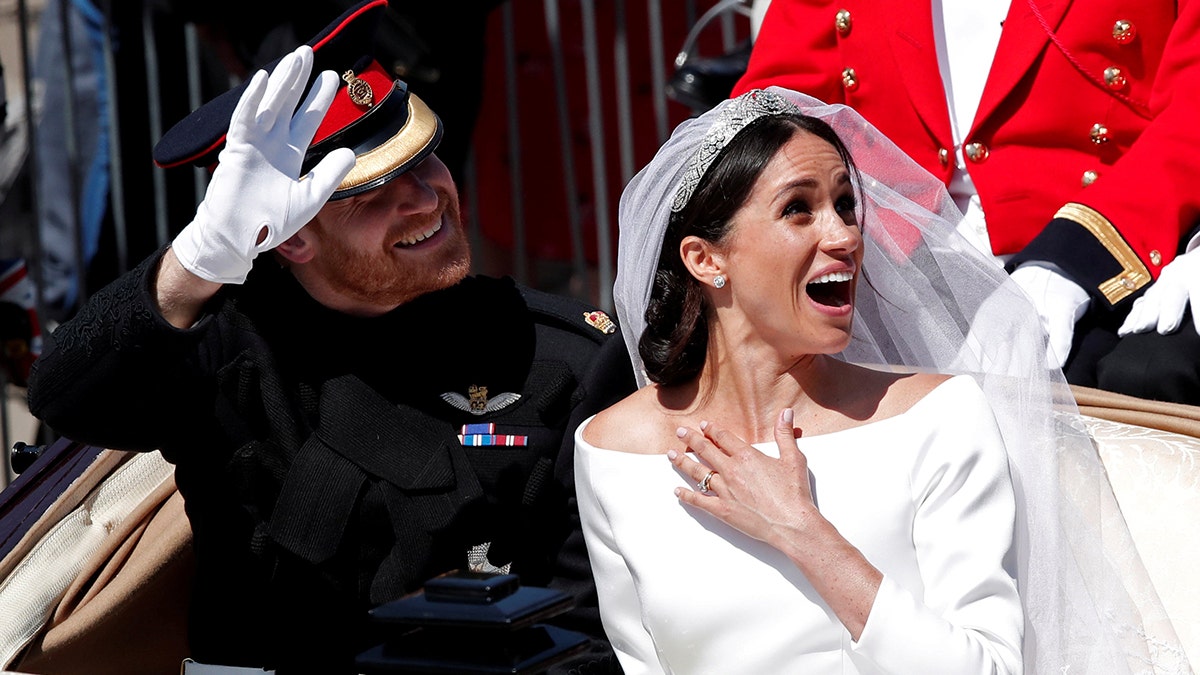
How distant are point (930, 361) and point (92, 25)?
134 inches

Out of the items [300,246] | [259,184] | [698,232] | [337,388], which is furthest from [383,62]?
[698,232]

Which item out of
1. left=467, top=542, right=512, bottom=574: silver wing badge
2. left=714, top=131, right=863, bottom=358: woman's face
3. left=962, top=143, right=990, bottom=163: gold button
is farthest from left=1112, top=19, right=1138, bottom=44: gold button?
→ left=467, top=542, right=512, bottom=574: silver wing badge

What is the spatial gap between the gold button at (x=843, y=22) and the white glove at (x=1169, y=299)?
0.90 metres

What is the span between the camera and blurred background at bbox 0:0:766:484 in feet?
15.9

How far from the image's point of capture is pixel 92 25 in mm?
5102

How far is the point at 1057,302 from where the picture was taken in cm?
294

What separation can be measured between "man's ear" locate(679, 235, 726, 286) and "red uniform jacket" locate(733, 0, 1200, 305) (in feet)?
2.71

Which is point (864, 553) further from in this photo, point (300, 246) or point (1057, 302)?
point (300, 246)

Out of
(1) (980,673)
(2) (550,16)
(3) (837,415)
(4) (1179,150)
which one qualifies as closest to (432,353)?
(3) (837,415)

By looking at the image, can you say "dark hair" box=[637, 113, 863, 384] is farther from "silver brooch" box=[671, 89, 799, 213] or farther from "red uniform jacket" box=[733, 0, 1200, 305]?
"red uniform jacket" box=[733, 0, 1200, 305]

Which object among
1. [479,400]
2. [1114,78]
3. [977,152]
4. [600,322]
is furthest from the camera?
[977,152]

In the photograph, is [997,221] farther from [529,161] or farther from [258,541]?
[529,161]

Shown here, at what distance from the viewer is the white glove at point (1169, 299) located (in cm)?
284

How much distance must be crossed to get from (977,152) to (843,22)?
433 mm
